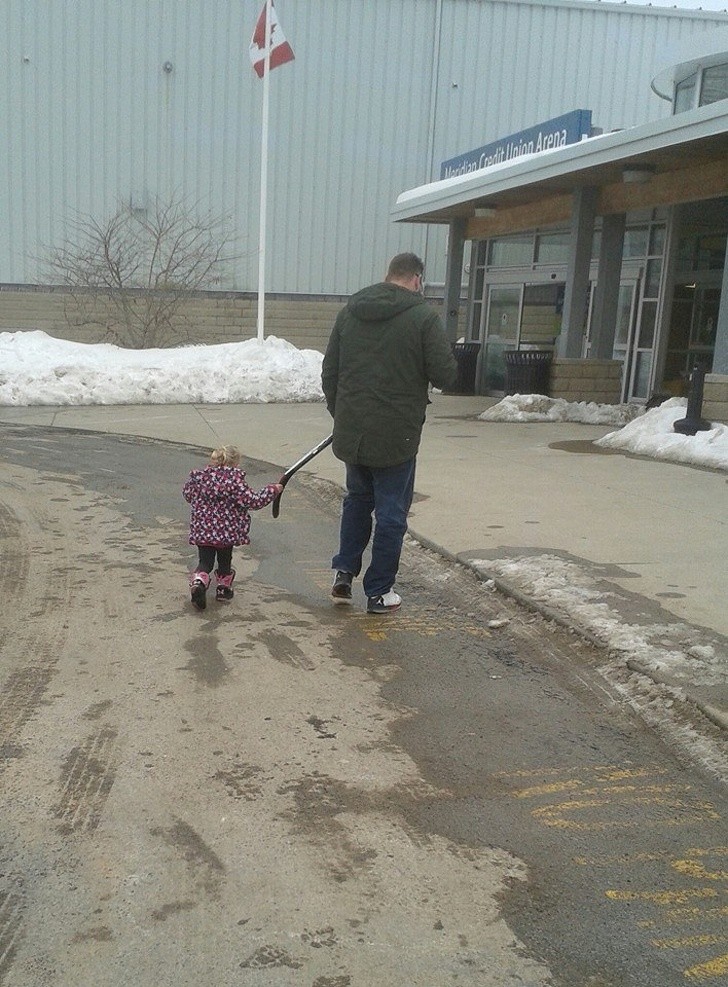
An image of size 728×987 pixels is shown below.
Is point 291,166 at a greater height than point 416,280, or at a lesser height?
greater

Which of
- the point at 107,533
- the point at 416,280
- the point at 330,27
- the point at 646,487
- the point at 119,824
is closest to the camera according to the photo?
the point at 119,824

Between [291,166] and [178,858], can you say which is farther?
[291,166]

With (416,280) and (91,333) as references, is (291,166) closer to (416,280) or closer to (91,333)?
(91,333)

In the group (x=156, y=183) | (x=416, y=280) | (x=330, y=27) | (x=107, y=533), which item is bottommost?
(x=107, y=533)

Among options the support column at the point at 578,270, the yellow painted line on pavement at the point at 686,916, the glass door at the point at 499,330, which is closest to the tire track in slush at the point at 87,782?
the yellow painted line on pavement at the point at 686,916

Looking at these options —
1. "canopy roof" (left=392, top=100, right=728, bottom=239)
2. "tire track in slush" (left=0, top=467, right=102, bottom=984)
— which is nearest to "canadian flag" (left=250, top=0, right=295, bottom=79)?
"canopy roof" (left=392, top=100, right=728, bottom=239)

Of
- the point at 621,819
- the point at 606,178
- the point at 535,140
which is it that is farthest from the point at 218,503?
the point at 535,140

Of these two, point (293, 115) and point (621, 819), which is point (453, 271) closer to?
point (293, 115)

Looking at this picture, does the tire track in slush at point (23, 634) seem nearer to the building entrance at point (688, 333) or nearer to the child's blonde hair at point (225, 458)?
the child's blonde hair at point (225, 458)

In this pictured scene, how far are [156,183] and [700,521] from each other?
2259 cm

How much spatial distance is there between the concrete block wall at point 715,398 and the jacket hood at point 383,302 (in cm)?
773

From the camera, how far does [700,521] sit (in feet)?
25.7

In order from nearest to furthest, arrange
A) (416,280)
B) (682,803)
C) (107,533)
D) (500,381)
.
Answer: (682,803) → (416,280) → (107,533) → (500,381)

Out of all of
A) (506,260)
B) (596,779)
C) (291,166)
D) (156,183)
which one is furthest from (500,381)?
(596,779)
